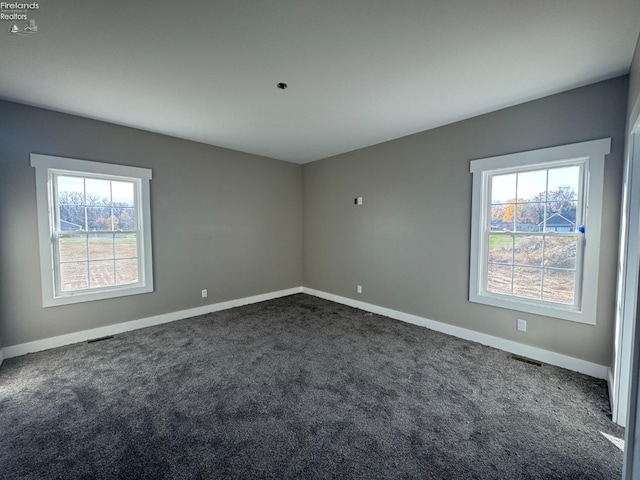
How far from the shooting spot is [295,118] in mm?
3137

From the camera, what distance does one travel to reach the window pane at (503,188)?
295cm

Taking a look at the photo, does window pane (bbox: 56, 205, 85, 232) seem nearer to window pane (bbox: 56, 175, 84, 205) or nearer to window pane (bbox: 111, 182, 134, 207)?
window pane (bbox: 56, 175, 84, 205)

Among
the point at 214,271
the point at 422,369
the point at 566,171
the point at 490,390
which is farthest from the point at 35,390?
the point at 566,171

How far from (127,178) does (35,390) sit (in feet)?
7.89

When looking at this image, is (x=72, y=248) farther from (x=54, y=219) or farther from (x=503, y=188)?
(x=503, y=188)

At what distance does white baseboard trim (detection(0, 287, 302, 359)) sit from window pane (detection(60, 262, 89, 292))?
538mm

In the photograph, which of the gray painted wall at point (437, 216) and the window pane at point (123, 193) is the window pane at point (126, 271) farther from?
the gray painted wall at point (437, 216)

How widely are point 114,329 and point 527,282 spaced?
16.0 ft

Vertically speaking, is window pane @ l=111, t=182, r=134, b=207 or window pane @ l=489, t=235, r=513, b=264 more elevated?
window pane @ l=111, t=182, r=134, b=207

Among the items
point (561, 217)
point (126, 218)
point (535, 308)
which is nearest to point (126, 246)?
point (126, 218)

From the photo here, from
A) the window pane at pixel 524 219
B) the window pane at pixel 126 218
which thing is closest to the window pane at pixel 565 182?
the window pane at pixel 524 219

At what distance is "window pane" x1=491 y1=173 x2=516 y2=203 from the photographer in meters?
2.95

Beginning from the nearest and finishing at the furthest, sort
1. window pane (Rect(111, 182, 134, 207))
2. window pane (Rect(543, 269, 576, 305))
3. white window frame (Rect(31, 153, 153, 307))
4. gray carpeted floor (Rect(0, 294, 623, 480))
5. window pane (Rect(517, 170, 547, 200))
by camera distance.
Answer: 1. gray carpeted floor (Rect(0, 294, 623, 480))
2. window pane (Rect(543, 269, 576, 305))
3. window pane (Rect(517, 170, 547, 200))
4. white window frame (Rect(31, 153, 153, 307))
5. window pane (Rect(111, 182, 134, 207))

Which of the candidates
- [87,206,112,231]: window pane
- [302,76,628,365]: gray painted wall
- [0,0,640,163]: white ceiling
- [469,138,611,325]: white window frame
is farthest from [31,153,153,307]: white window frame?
[469,138,611,325]: white window frame
